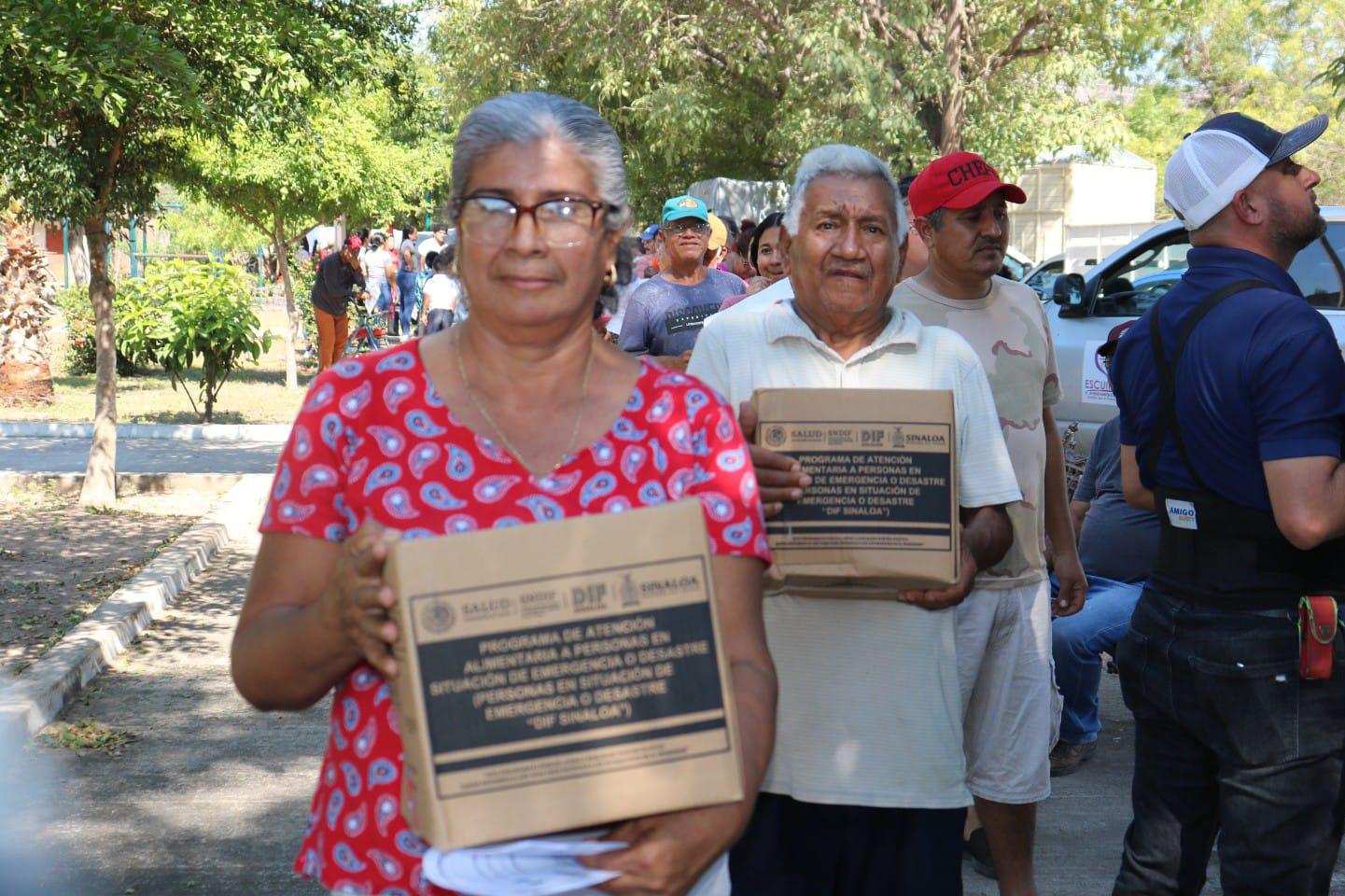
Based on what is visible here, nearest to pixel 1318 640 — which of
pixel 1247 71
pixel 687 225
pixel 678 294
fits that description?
pixel 678 294

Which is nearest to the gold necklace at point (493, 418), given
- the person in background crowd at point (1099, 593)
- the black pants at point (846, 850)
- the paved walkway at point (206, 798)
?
the black pants at point (846, 850)

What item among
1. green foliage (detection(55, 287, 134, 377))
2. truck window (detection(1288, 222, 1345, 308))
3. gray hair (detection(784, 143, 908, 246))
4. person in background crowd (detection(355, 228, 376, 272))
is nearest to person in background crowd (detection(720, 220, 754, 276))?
truck window (detection(1288, 222, 1345, 308))

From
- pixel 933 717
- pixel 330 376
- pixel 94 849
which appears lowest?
pixel 94 849

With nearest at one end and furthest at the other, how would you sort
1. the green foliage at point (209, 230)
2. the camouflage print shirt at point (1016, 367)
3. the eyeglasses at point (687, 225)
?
the camouflage print shirt at point (1016, 367), the eyeglasses at point (687, 225), the green foliage at point (209, 230)

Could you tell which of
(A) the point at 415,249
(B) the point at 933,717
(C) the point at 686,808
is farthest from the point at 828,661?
(A) the point at 415,249

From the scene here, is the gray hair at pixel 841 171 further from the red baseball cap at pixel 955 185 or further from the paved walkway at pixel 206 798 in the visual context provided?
the paved walkway at pixel 206 798

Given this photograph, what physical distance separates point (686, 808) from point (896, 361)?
1.56 m

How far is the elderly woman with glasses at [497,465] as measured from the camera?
2109 mm

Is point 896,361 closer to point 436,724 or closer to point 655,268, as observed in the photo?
point 436,724

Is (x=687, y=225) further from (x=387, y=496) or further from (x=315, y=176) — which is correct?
(x=315, y=176)

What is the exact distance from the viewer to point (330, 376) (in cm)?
221

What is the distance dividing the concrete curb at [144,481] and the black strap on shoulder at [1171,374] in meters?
9.51

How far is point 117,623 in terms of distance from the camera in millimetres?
7473

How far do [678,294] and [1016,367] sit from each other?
9.89ft
